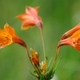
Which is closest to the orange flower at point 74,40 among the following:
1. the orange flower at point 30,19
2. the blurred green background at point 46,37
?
the orange flower at point 30,19

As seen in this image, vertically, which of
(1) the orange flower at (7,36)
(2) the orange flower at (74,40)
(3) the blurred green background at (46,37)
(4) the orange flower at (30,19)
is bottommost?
(3) the blurred green background at (46,37)

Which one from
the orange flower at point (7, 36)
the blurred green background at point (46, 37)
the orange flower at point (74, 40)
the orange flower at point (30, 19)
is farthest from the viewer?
the blurred green background at point (46, 37)

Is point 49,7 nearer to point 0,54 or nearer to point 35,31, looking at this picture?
point 35,31

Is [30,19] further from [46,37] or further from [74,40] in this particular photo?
[46,37]

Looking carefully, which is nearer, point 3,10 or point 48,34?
point 48,34

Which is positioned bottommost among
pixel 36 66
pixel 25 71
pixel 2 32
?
pixel 25 71

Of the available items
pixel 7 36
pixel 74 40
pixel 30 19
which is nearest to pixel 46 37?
pixel 30 19

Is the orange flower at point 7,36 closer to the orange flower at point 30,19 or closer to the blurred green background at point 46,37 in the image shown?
the orange flower at point 30,19

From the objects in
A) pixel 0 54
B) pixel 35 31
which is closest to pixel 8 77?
pixel 0 54

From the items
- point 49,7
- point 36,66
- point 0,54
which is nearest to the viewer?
point 36,66
